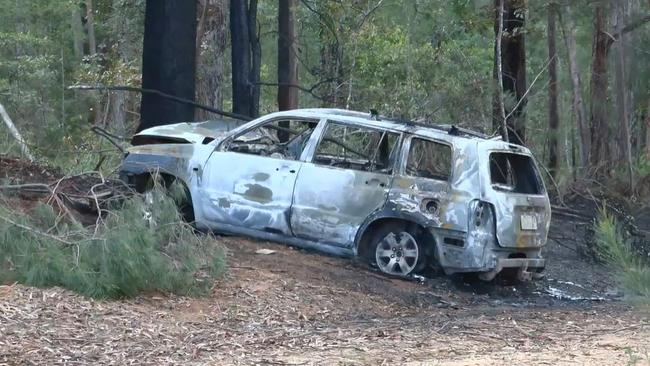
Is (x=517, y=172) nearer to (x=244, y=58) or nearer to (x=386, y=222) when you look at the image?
(x=386, y=222)

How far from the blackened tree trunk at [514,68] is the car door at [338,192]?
7673 millimetres

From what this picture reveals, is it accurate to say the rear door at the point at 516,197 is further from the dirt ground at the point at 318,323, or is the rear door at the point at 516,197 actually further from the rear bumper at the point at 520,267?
the dirt ground at the point at 318,323

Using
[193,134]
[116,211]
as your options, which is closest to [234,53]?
[193,134]

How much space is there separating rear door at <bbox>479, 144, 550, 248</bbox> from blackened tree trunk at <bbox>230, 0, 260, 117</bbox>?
6083mm

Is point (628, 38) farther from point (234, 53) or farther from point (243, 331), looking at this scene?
point (243, 331)

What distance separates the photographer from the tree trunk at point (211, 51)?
1781 centimetres

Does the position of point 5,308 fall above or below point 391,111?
below

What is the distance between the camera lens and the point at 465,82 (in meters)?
21.4

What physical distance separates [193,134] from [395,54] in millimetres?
16708

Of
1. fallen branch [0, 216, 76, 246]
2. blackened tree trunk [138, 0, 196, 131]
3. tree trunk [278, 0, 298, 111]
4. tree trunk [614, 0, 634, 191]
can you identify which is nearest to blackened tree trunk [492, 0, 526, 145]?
tree trunk [614, 0, 634, 191]

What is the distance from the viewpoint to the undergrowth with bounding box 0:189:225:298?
9.45 meters

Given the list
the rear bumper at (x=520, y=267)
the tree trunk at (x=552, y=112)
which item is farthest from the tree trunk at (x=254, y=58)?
the tree trunk at (x=552, y=112)

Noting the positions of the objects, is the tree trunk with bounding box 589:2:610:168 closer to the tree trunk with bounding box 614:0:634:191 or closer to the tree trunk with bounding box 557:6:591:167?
the tree trunk with bounding box 614:0:634:191

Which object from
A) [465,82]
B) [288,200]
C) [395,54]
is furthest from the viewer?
[395,54]
